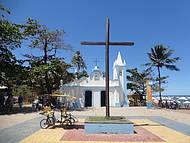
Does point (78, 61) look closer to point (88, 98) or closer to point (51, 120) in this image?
point (88, 98)

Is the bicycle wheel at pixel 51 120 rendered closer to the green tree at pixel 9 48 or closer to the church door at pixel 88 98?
the green tree at pixel 9 48

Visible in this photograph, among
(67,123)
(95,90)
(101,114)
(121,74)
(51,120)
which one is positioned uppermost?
(121,74)

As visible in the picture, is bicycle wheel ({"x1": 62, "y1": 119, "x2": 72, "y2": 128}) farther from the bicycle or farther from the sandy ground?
the sandy ground

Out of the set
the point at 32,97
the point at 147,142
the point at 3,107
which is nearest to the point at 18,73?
the point at 3,107

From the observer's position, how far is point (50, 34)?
3064cm

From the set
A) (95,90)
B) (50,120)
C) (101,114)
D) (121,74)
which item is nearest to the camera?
(50,120)

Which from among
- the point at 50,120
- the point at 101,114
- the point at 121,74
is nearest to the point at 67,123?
the point at 50,120

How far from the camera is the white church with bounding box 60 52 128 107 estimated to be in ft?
128

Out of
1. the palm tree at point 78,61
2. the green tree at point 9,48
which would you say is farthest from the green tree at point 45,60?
the palm tree at point 78,61

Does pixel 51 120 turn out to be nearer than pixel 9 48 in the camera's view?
Yes

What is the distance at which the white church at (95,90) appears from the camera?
39156 mm

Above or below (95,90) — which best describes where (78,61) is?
above

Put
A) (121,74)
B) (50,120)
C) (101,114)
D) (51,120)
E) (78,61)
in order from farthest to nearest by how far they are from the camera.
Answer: (78,61)
(121,74)
(101,114)
(51,120)
(50,120)

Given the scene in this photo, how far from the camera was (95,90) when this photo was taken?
39.4 m
